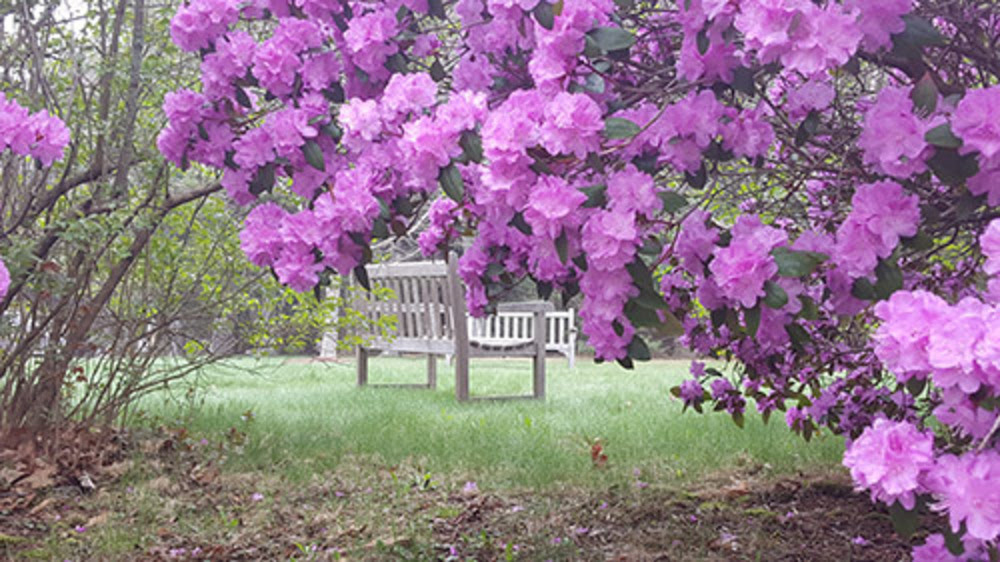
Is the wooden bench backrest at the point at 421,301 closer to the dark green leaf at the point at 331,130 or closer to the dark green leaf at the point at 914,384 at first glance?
the dark green leaf at the point at 331,130

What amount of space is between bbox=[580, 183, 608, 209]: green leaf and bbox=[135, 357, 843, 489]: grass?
6.91 feet

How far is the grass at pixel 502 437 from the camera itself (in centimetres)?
367

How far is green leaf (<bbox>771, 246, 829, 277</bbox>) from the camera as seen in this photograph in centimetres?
140

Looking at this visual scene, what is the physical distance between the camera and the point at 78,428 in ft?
12.4

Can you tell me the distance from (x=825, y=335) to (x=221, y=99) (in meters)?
1.83

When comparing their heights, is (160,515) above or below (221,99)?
below

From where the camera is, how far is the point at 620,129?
1509mm

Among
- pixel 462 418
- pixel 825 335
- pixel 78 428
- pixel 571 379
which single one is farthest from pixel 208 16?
pixel 571 379

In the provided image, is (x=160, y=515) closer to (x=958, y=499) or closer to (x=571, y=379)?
(x=958, y=499)

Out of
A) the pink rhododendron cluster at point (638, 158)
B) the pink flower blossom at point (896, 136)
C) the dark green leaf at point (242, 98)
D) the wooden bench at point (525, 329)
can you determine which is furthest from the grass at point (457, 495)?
the wooden bench at point (525, 329)

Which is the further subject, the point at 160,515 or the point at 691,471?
the point at 691,471

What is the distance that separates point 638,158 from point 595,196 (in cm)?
26

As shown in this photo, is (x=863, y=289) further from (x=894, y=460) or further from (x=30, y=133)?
(x=30, y=133)

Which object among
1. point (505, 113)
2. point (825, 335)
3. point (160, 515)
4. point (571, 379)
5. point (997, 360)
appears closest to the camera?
point (997, 360)
